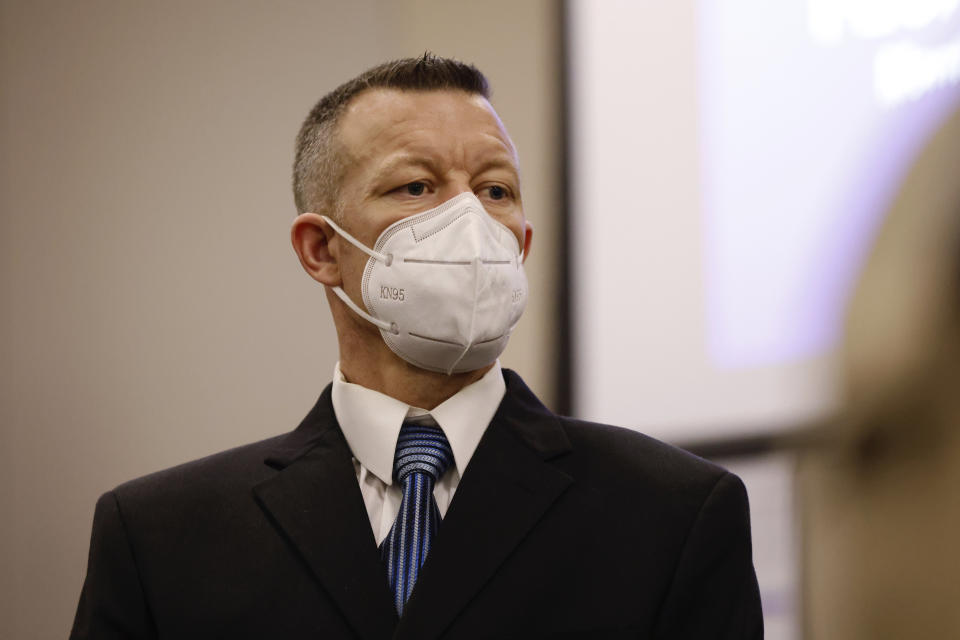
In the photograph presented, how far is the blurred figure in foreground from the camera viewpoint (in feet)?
9.60

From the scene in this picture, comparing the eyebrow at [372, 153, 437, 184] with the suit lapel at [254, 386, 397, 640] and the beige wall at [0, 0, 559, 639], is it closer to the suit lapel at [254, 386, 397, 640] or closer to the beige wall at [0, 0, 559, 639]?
the suit lapel at [254, 386, 397, 640]

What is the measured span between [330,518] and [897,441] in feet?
6.16

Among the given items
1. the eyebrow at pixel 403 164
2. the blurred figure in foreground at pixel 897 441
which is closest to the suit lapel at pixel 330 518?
the eyebrow at pixel 403 164

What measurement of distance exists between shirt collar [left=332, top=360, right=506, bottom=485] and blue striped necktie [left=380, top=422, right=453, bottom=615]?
0.7 inches

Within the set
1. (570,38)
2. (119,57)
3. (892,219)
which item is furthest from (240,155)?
(892,219)

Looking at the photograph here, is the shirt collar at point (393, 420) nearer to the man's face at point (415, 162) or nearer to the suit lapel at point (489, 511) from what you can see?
the suit lapel at point (489, 511)

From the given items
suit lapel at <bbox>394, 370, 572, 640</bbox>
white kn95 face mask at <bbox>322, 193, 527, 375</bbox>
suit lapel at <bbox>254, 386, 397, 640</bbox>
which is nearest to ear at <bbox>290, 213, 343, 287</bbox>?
white kn95 face mask at <bbox>322, 193, 527, 375</bbox>

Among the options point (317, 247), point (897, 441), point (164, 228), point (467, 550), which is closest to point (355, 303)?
point (317, 247)

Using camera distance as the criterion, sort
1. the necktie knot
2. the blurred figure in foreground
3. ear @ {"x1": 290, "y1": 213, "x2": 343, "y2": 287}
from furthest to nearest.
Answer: the blurred figure in foreground < ear @ {"x1": 290, "y1": 213, "x2": 343, "y2": 287} < the necktie knot

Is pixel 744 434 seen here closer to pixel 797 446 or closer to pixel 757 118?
pixel 797 446

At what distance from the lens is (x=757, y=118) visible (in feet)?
9.62

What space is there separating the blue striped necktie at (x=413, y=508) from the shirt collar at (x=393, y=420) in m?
0.02

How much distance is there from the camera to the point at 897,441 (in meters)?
2.99

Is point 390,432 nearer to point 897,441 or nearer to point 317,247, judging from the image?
point 317,247
